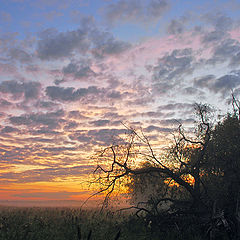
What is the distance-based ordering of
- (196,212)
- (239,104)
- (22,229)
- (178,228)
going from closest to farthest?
(22,229) → (178,228) → (196,212) → (239,104)

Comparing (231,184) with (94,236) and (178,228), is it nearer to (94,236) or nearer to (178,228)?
(178,228)

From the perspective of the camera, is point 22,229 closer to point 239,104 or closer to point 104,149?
point 104,149

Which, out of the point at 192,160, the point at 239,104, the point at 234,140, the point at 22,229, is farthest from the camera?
the point at 239,104

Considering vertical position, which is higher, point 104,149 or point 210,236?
point 104,149

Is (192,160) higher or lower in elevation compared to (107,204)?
higher

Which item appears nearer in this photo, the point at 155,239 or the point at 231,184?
the point at 155,239

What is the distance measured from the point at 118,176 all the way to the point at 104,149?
2.44 meters

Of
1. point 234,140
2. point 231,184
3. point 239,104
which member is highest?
point 239,104

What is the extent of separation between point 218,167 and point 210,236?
6226mm

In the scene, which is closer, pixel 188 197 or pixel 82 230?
pixel 82 230

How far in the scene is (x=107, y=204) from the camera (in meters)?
22.5

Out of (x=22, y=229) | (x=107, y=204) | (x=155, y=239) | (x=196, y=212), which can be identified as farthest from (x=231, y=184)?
(x=22, y=229)

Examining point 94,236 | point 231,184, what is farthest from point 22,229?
point 231,184

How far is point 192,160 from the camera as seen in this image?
24109mm
